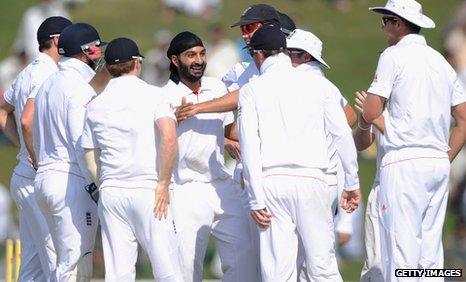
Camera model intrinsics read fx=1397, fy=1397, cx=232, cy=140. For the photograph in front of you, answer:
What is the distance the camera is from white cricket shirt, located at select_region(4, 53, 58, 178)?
11.2 meters

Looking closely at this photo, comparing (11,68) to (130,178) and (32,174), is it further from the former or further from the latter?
(130,178)

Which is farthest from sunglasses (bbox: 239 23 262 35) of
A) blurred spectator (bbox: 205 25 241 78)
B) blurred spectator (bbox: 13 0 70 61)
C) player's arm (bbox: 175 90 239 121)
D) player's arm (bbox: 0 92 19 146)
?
blurred spectator (bbox: 13 0 70 61)

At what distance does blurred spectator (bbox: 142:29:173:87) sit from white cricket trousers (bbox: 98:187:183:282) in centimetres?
935

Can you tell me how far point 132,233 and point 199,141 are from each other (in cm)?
97

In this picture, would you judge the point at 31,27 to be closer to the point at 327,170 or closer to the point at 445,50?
the point at 445,50

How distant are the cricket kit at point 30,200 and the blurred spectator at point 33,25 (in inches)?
321

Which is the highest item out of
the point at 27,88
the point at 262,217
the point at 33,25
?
the point at 33,25

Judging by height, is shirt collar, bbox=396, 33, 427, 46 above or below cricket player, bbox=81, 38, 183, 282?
above

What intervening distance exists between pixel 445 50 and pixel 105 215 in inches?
422

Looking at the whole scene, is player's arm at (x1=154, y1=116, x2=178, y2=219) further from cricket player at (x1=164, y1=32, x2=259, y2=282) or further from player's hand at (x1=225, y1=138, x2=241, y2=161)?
player's hand at (x1=225, y1=138, x2=241, y2=161)

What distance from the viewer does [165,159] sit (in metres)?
9.97

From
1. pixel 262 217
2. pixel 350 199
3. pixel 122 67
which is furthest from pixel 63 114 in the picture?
pixel 350 199

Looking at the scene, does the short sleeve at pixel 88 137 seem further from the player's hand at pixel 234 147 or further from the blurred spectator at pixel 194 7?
the blurred spectator at pixel 194 7

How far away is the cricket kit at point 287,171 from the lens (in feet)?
32.5
